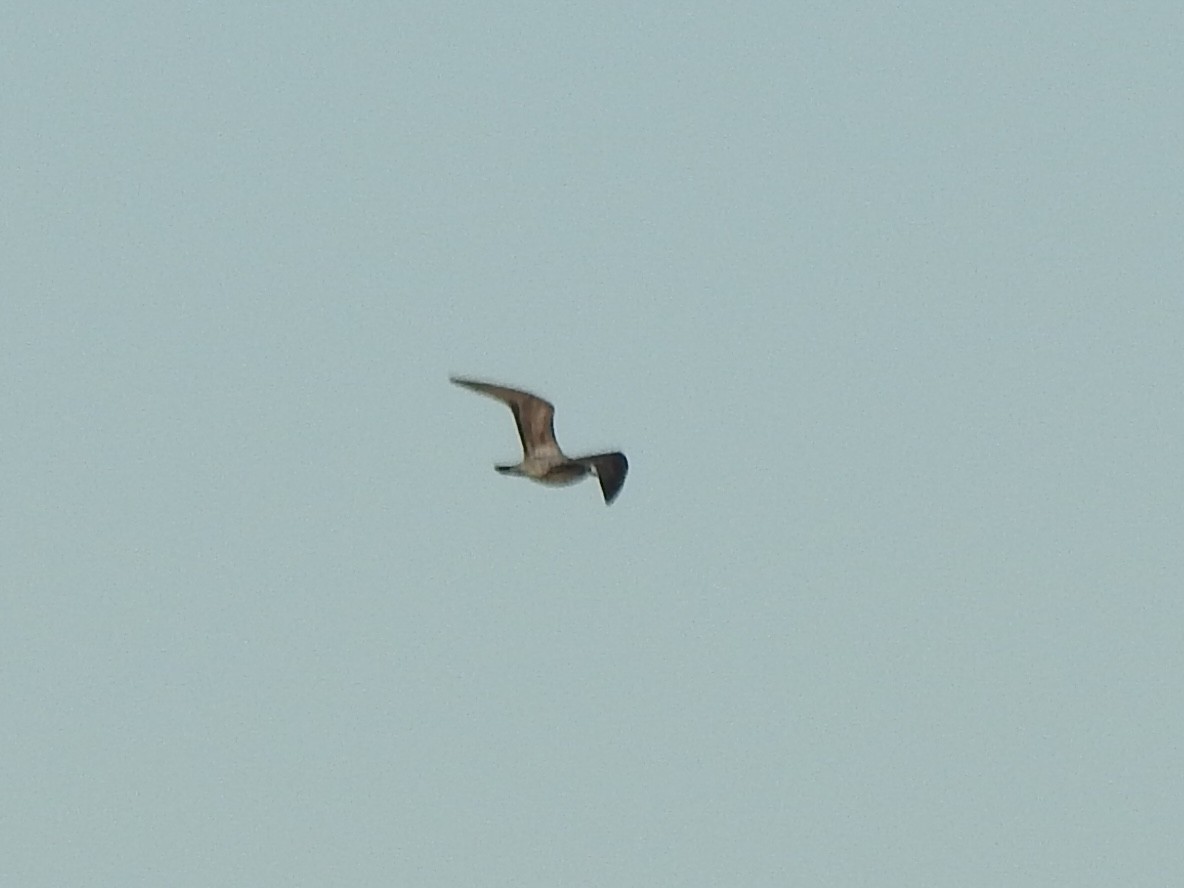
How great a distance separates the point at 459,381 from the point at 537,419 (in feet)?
7.88

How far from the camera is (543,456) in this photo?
50188 mm

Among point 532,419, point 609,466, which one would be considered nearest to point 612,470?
point 609,466

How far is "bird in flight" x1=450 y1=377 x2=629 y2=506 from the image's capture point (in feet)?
163

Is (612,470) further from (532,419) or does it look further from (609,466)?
(532,419)

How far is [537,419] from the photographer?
5003cm

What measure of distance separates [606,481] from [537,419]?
1736 millimetres

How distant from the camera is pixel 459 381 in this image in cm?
4803

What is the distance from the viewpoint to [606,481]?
49.2 metres

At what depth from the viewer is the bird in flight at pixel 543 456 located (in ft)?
163

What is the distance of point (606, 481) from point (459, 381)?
305cm
